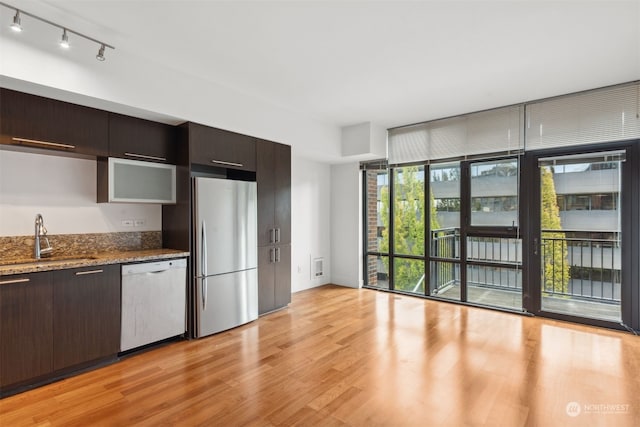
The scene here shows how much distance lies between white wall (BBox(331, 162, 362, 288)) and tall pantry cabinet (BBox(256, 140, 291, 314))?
154 cm

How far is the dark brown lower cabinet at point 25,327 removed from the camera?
7.49ft

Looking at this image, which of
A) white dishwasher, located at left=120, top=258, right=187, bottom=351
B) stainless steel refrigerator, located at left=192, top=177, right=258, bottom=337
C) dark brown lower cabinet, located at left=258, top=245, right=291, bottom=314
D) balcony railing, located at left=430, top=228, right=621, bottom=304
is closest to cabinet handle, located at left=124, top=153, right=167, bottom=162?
stainless steel refrigerator, located at left=192, top=177, right=258, bottom=337

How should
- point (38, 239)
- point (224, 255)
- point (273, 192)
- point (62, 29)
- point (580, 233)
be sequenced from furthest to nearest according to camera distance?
point (273, 192) → point (580, 233) → point (224, 255) → point (38, 239) → point (62, 29)

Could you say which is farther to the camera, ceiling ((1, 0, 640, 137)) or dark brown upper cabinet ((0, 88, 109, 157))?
dark brown upper cabinet ((0, 88, 109, 157))

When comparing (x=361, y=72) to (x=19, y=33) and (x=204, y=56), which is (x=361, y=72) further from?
(x=19, y=33)

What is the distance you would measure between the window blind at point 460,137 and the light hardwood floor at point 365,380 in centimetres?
238

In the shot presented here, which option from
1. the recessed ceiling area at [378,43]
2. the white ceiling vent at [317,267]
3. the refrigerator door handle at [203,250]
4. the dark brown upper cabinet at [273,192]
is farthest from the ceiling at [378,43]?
the white ceiling vent at [317,267]

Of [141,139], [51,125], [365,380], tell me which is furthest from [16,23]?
[365,380]

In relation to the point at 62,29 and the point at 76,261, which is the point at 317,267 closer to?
the point at 76,261

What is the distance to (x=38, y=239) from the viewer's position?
9.41 ft

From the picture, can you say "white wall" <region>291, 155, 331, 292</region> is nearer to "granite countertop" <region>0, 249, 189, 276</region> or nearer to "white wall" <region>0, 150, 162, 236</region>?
"granite countertop" <region>0, 249, 189, 276</region>

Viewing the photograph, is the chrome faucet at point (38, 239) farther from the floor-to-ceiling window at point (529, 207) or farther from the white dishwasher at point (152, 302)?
the floor-to-ceiling window at point (529, 207)

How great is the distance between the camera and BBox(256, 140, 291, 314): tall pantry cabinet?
4.20m

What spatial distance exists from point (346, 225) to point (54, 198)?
4.16m
